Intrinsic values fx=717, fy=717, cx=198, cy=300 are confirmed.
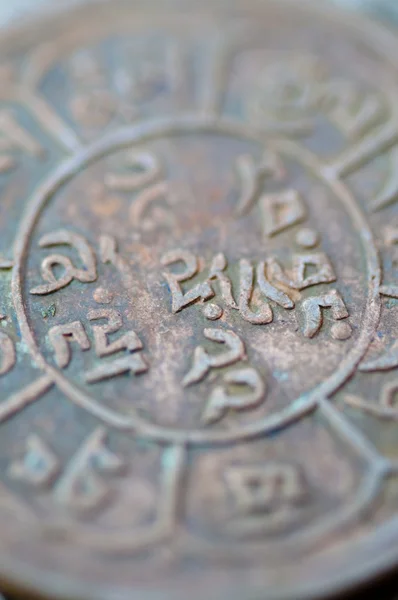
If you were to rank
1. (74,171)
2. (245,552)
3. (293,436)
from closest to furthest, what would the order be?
1. (245,552)
2. (293,436)
3. (74,171)

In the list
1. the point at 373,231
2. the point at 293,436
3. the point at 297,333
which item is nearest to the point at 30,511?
the point at 293,436

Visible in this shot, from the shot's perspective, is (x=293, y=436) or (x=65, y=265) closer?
(x=293, y=436)

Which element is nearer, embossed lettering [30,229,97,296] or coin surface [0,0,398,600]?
coin surface [0,0,398,600]

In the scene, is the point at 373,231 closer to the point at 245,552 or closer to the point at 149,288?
the point at 149,288

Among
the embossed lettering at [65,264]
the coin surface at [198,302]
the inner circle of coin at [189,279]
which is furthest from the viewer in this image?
the embossed lettering at [65,264]

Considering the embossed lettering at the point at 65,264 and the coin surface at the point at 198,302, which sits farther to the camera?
the embossed lettering at the point at 65,264

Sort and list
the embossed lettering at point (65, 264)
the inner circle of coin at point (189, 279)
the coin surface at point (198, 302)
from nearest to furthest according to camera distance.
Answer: the coin surface at point (198, 302) → the inner circle of coin at point (189, 279) → the embossed lettering at point (65, 264)

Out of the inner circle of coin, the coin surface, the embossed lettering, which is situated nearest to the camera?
the coin surface

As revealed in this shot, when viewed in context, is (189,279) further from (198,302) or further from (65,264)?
(65,264)
